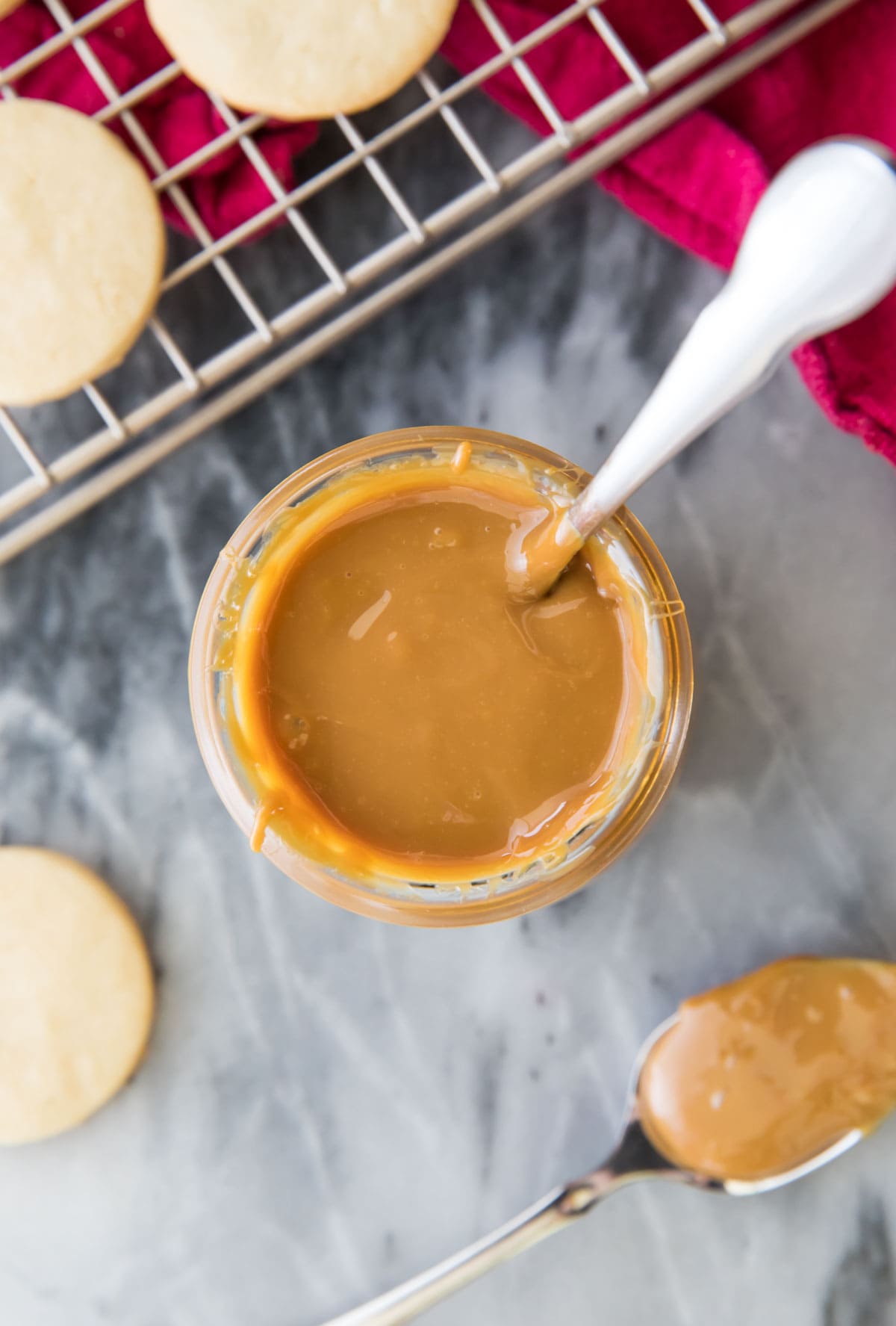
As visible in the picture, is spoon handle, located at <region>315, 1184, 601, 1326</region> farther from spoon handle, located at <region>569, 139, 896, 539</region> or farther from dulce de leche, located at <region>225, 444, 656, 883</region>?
spoon handle, located at <region>569, 139, 896, 539</region>

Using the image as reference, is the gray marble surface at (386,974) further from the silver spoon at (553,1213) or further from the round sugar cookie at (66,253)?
the round sugar cookie at (66,253)

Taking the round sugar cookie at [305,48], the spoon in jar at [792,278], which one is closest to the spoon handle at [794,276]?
the spoon in jar at [792,278]

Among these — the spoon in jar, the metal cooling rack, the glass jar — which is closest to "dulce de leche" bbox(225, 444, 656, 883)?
the glass jar

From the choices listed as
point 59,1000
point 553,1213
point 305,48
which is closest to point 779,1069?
point 553,1213

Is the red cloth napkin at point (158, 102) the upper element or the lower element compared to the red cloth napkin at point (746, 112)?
upper

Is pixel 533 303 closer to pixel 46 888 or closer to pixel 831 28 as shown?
pixel 831 28

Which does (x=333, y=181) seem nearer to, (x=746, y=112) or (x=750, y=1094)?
(x=746, y=112)
